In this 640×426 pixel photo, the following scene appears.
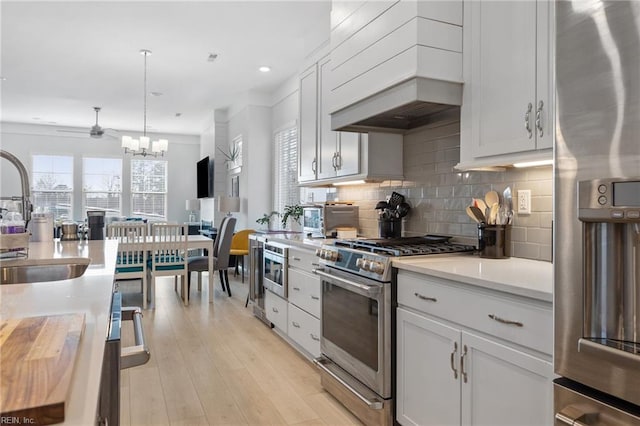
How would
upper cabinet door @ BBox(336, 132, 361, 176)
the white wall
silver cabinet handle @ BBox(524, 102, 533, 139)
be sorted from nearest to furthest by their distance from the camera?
silver cabinet handle @ BBox(524, 102, 533, 139)
upper cabinet door @ BBox(336, 132, 361, 176)
the white wall

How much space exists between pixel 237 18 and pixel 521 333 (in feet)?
12.1

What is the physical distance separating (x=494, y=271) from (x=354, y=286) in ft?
2.44

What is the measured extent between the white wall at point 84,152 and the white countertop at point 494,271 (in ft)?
30.4

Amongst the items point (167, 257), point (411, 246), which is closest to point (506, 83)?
point (411, 246)

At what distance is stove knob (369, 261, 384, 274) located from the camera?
2.09 meters

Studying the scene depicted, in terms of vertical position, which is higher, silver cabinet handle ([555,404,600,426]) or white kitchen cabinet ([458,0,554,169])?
white kitchen cabinet ([458,0,554,169])

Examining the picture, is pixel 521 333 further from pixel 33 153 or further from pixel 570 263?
pixel 33 153

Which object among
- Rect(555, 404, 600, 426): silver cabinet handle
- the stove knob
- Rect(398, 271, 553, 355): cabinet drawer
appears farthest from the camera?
the stove knob

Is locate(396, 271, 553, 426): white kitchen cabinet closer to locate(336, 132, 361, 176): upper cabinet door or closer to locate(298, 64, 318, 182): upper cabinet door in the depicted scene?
locate(336, 132, 361, 176): upper cabinet door

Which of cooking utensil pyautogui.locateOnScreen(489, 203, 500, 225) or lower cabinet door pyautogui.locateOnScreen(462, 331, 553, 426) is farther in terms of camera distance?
cooking utensil pyautogui.locateOnScreen(489, 203, 500, 225)

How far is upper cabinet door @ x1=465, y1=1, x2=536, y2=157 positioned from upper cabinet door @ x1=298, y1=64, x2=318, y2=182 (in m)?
1.77

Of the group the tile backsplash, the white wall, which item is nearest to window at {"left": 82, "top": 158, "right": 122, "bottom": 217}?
the white wall

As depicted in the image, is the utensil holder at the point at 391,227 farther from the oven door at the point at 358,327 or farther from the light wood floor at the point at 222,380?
the light wood floor at the point at 222,380

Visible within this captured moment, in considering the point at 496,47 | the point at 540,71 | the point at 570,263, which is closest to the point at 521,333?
the point at 570,263
